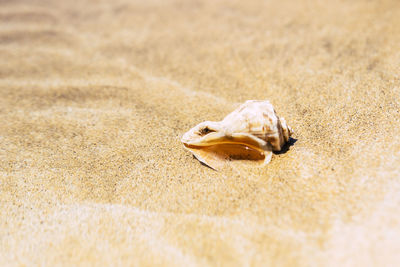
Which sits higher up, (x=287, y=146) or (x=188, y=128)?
(x=287, y=146)

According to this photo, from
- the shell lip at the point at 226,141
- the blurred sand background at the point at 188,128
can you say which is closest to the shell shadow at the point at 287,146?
the blurred sand background at the point at 188,128

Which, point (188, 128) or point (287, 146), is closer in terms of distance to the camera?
point (287, 146)

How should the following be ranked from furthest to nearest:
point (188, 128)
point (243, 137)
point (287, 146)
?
point (188, 128) < point (287, 146) < point (243, 137)

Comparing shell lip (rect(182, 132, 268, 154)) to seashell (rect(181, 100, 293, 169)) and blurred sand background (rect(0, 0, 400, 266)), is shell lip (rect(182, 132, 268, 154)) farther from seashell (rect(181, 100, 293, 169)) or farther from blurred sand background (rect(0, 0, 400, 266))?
blurred sand background (rect(0, 0, 400, 266))

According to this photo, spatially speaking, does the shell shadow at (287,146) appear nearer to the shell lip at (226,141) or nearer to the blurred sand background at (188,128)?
the blurred sand background at (188,128)

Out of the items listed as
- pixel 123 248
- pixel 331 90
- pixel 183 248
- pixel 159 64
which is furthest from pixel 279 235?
pixel 159 64

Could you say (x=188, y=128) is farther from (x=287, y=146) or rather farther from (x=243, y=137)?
(x=287, y=146)

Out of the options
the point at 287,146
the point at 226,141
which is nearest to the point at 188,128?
the point at 226,141
